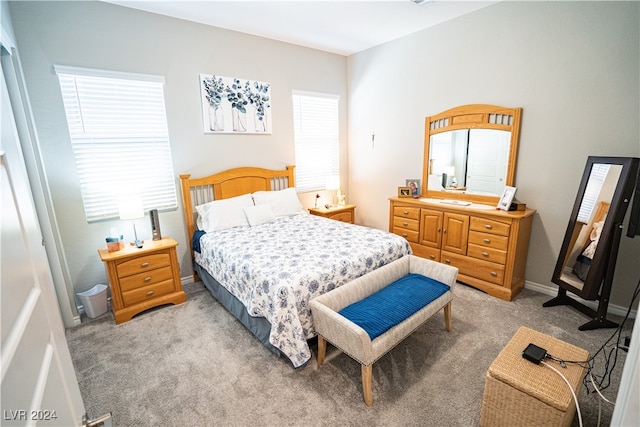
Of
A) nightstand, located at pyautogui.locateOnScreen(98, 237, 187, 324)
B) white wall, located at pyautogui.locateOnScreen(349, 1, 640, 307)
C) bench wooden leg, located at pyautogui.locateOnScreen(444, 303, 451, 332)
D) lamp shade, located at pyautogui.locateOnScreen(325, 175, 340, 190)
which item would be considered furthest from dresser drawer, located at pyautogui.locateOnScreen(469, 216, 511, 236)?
nightstand, located at pyautogui.locateOnScreen(98, 237, 187, 324)

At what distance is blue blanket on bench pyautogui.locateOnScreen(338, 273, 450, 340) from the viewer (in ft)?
6.13

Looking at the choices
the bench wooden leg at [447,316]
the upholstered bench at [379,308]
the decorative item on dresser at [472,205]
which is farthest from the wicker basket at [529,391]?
the decorative item on dresser at [472,205]

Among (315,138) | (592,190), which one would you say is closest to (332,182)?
(315,138)

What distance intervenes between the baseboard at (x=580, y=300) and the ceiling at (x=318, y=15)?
2.96 m

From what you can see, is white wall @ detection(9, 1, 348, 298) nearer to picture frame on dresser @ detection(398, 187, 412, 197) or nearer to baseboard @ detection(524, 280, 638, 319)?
picture frame on dresser @ detection(398, 187, 412, 197)

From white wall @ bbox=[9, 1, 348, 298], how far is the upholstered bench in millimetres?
2240

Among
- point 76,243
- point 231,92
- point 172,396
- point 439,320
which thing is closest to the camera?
point 172,396

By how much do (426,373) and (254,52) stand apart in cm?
386

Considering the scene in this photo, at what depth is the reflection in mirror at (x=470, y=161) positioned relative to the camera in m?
3.23

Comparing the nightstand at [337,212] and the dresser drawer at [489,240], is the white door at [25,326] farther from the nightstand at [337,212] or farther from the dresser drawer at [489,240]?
the nightstand at [337,212]

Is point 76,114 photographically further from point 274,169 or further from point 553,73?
point 553,73

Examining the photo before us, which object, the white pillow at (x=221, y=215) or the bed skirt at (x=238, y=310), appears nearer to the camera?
the bed skirt at (x=238, y=310)

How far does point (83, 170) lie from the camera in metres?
2.80

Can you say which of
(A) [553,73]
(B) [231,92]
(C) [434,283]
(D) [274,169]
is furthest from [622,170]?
(B) [231,92]
